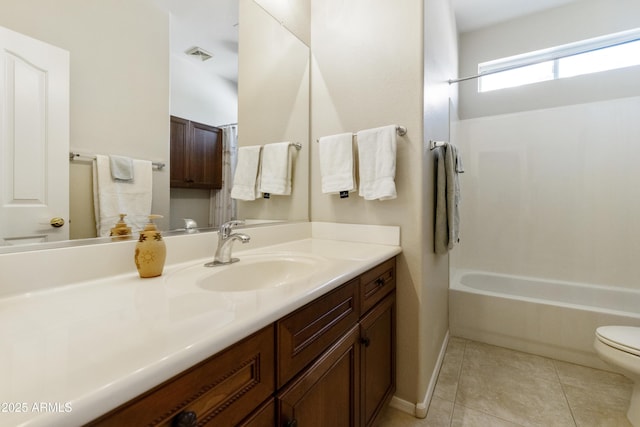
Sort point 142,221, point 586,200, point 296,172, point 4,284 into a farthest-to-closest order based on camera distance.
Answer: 1. point 586,200
2. point 296,172
3. point 142,221
4. point 4,284

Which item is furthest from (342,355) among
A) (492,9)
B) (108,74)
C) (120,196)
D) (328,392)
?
(492,9)

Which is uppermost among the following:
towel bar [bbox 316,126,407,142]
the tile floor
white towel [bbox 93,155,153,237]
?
towel bar [bbox 316,126,407,142]

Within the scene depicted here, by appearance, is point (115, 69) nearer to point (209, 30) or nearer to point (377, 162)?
point (209, 30)

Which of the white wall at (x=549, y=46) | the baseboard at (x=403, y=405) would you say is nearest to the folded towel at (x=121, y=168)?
the baseboard at (x=403, y=405)

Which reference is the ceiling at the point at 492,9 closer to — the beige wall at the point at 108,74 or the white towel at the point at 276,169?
the white towel at the point at 276,169

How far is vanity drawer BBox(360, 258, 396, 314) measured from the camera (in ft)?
3.53

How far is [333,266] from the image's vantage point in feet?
3.27

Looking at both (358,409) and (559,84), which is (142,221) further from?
(559,84)

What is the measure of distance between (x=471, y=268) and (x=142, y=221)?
272cm

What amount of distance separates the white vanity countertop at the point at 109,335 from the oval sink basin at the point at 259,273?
17 centimetres

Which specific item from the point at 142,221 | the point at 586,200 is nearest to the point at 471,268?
the point at 586,200

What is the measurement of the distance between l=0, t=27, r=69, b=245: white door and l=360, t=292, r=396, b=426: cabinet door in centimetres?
104

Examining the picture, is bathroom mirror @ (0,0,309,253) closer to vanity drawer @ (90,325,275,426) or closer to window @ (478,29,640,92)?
vanity drawer @ (90,325,275,426)

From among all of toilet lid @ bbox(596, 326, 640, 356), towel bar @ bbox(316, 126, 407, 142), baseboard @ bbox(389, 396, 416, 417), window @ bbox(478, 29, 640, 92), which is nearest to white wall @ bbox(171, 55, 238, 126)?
towel bar @ bbox(316, 126, 407, 142)
